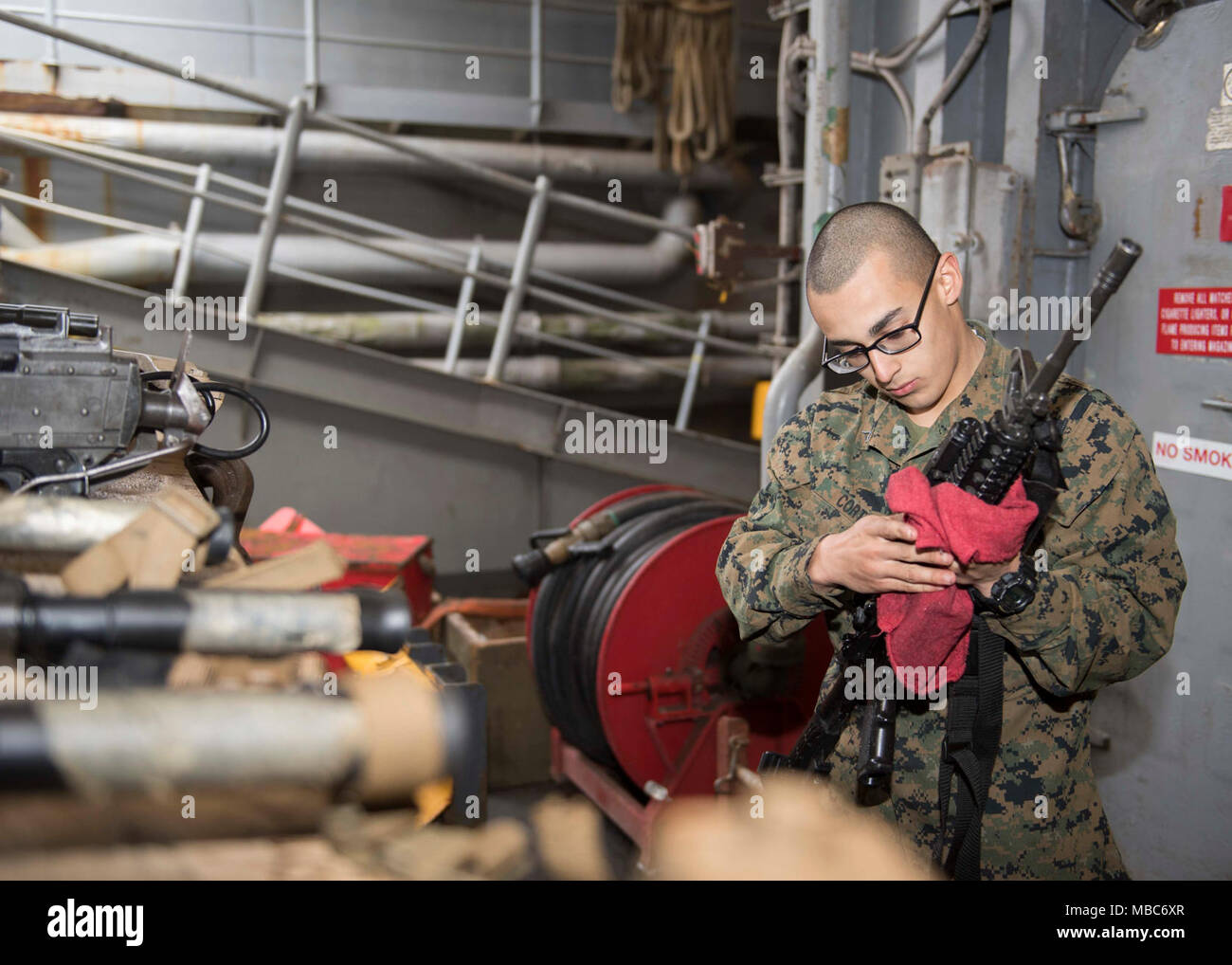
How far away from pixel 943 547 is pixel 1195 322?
1390 millimetres

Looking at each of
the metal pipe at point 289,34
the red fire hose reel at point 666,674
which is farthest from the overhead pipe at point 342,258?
the red fire hose reel at point 666,674

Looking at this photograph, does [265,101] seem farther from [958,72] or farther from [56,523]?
[56,523]

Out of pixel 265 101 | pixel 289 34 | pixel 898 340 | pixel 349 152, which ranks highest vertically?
pixel 289 34

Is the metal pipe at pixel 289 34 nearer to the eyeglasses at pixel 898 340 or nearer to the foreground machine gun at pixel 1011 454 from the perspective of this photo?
the eyeglasses at pixel 898 340

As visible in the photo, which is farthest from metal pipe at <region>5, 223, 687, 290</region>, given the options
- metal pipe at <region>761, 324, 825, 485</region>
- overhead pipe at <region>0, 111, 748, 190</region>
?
metal pipe at <region>761, 324, 825, 485</region>

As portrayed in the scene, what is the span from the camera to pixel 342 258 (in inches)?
236

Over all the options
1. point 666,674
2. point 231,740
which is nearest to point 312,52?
point 666,674

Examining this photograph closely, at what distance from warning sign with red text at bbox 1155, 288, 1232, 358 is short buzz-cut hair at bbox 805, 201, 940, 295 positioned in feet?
3.42

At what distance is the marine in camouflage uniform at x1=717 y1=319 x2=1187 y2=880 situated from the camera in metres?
1.62

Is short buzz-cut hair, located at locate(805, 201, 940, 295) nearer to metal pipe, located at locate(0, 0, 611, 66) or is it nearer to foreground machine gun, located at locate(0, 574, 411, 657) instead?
foreground machine gun, located at locate(0, 574, 411, 657)

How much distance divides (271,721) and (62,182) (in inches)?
243

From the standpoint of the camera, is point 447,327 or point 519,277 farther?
point 447,327

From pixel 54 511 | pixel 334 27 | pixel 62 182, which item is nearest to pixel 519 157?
pixel 334 27

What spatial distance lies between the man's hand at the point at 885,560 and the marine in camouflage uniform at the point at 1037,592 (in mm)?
97
